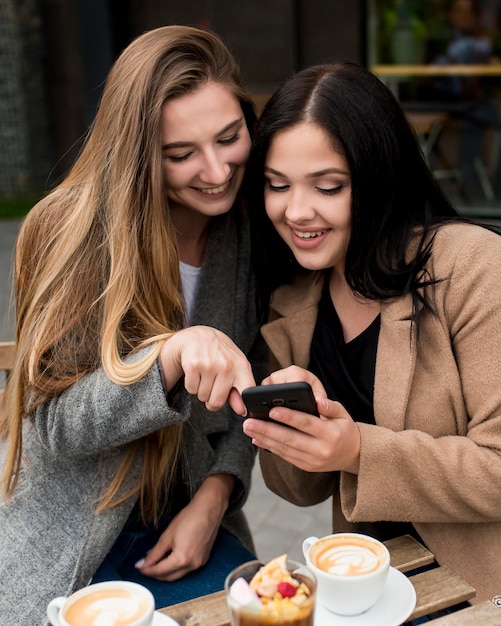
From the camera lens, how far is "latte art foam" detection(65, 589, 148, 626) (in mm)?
1378

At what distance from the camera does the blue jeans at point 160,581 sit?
2.04 m

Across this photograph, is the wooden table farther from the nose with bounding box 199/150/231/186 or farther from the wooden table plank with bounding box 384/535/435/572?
the nose with bounding box 199/150/231/186

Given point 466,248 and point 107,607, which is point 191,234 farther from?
point 107,607

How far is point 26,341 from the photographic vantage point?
1.98m

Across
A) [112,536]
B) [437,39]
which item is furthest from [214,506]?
[437,39]

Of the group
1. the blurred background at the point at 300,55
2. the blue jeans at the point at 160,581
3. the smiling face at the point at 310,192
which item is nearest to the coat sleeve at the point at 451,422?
the smiling face at the point at 310,192

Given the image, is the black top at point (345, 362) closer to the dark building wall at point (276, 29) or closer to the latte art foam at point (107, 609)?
the latte art foam at point (107, 609)

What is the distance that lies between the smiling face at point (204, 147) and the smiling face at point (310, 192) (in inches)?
5.4

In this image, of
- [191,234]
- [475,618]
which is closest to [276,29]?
[191,234]

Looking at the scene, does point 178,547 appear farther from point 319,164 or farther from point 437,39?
point 437,39

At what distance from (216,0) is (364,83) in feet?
19.4

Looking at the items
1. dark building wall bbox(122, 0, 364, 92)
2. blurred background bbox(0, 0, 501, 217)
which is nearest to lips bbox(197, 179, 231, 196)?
blurred background bbox(0, 0, 501, 217)

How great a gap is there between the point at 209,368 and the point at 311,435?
237 millimetres

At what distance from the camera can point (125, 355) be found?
6.29 feet
